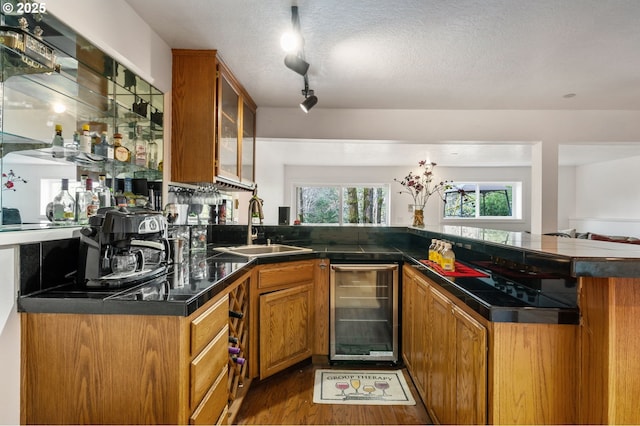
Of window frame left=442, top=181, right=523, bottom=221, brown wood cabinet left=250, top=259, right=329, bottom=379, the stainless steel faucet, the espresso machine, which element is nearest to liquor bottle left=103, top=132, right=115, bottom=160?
the espresso machine

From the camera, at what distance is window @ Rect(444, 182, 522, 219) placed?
295 inches

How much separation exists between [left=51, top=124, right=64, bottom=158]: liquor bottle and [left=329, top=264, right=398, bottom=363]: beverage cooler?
1.77 meters

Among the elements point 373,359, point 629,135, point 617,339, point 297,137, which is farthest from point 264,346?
point 629,135

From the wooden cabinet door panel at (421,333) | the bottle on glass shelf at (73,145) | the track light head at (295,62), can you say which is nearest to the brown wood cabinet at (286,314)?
the wooden cabinet door panel at (421,333)

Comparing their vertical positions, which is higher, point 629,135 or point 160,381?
point 629,135

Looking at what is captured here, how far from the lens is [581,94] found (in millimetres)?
2998

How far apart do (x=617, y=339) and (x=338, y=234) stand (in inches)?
88.6

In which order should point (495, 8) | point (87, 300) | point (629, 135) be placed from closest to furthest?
point (87, 300), point (495, 8), point (629, 135)

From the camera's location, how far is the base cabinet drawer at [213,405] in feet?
3.96

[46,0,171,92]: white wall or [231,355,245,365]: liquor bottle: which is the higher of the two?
[46,0,171,92]: white wall

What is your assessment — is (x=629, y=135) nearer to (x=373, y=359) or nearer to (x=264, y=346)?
(x=373, y=359)

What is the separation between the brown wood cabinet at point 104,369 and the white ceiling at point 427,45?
1.61 metres

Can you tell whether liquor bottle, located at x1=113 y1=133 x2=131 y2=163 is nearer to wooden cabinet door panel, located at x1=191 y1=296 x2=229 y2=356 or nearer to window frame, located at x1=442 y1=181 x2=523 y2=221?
wooden cabinet door panel, located at x1=191 y1=296 x2=229 y2=356

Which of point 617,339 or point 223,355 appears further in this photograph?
point 223,355
